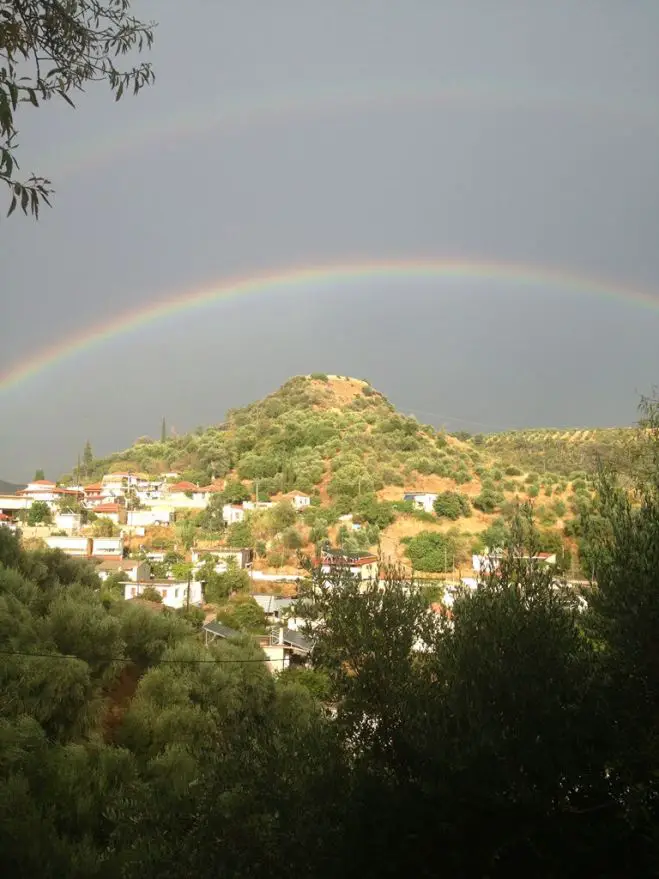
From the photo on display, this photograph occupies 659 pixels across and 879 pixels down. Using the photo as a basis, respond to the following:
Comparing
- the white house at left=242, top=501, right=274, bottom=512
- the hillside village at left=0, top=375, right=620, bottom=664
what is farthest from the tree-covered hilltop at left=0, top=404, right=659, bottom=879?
the white house at left=242, top=501, right=274, bottom=512

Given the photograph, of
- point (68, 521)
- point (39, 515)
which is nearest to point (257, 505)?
point (68, 521)

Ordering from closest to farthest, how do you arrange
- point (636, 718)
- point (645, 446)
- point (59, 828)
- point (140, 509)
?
point (636, 718) → point (645, 446) → point (59, 828) → point (140, 509)

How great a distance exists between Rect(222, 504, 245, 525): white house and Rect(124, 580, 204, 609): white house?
16.0 m

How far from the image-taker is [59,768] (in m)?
8.42

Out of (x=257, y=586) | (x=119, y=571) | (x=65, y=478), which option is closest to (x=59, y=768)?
(x=119, y=571)

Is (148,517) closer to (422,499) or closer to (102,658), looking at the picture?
(422,499)

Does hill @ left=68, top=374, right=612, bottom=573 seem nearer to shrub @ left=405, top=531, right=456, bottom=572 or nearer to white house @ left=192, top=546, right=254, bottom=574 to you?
shrub @ left=405, top=531, right=456, bottom=572

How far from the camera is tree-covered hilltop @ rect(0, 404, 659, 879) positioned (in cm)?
316

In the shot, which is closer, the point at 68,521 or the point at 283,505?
the point at 283,505

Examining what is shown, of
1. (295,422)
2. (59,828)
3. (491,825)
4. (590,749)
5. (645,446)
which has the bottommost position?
(59,828)

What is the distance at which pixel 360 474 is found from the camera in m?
52.3

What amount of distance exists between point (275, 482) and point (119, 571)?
75.8 feet

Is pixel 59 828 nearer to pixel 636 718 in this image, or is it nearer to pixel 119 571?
pixel 636 718

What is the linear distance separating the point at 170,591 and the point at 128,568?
4770 mm
